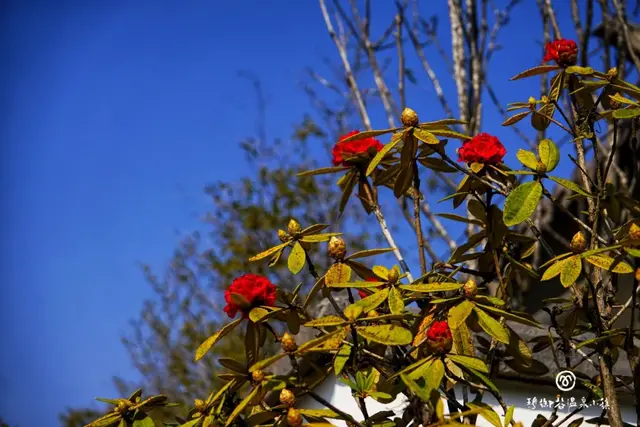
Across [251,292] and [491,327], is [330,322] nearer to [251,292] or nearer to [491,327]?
[251,292]

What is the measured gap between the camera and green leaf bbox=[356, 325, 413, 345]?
1.33 metres

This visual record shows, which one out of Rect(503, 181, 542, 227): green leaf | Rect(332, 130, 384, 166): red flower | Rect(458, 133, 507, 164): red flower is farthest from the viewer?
Rect(332, 130, 384, 166): red flower

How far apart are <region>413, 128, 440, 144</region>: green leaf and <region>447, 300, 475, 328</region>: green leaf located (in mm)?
354

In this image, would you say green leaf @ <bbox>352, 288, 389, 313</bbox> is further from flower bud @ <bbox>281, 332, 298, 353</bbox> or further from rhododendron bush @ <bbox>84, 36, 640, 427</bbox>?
flower bud @ <bbox>281, 332, 298, 353</bbox>

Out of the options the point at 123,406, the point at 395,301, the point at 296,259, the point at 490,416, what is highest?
the point at 296,259

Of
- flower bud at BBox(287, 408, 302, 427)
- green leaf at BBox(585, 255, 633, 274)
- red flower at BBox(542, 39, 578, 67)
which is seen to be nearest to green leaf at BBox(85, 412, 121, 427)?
flower bud at BBox(287, 408, 302, 427)

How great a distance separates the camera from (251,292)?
1517mm

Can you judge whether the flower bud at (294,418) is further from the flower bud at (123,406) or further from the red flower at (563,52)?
the red flower at (563,52)

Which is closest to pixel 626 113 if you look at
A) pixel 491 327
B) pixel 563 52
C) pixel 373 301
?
pixel 563 52

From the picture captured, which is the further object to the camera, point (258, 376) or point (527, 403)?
point (527, 403)

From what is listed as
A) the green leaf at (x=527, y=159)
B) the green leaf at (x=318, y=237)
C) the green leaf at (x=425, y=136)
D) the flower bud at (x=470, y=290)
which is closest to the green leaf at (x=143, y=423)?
the green leaf at (x=318, y=237)

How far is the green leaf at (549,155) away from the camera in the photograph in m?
1.53

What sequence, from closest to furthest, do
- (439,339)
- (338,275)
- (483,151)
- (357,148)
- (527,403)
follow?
(439,339) < (338,275) < (483,151) < (357,148) < (527,403)

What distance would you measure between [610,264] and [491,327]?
0.92ft
